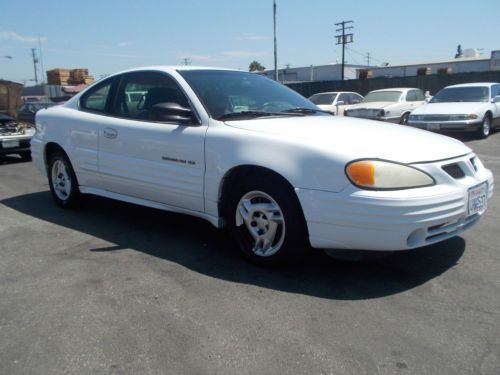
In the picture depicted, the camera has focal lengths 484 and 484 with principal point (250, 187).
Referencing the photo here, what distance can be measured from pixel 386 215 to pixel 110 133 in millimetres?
2771

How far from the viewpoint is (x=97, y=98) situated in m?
5.00

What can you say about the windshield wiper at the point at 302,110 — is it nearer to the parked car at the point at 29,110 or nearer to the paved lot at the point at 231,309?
the paved lot at the point at 231,309

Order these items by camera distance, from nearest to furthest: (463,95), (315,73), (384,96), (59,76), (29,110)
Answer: (463,95) < (29,110) < (384,96) < (59,76) < (315,73)

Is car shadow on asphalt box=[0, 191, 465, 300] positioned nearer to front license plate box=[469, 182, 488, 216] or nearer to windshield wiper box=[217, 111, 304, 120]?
front license plate box=[469, 182, 488, 216]

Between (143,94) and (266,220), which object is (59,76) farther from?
(266,220)

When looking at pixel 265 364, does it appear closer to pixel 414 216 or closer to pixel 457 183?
pixel 414 216

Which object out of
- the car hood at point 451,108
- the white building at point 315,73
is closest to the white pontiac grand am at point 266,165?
the car hood at point 451,108

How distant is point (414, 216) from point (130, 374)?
187 centimetres

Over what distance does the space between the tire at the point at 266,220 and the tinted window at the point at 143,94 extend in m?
1.01

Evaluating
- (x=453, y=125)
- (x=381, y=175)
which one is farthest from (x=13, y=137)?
(x=453, y=125)

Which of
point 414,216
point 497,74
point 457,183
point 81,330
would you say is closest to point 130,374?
point 81,330

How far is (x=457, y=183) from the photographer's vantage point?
3.25 m

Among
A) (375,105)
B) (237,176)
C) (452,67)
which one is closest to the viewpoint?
(237,176)

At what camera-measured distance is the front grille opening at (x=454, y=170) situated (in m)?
3.31
